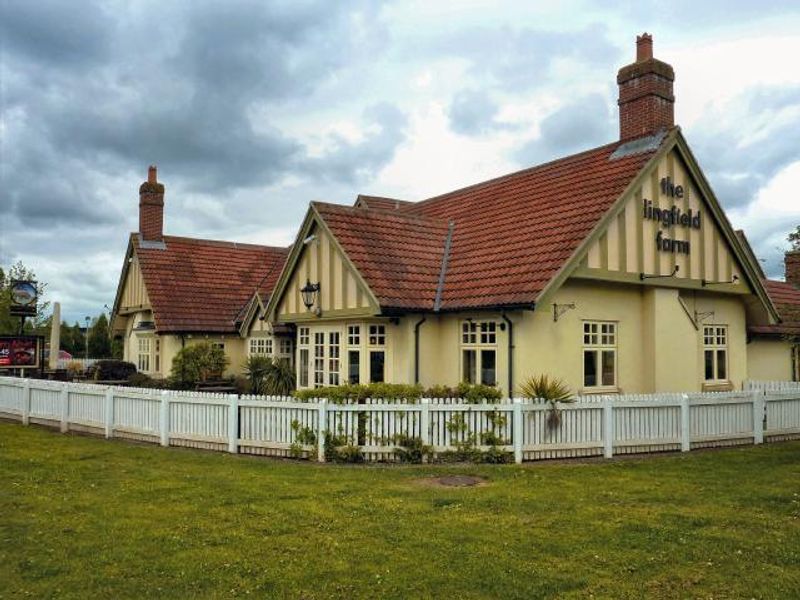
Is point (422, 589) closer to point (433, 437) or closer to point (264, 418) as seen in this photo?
point (433, 437)

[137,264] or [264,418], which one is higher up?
[137,264]

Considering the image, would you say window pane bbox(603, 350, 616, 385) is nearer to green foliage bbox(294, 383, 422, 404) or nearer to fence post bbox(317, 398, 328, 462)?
green foliage bbox(294, 383, 422, 404)

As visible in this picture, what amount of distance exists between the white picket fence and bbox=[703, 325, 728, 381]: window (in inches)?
139

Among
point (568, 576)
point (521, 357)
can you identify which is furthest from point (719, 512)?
point (521, 357)

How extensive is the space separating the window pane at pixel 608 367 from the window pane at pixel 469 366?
322 cm

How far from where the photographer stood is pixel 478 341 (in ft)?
55.3

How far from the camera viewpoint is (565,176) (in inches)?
774

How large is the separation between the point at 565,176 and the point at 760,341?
1080cm

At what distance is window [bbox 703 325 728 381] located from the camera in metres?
19.9

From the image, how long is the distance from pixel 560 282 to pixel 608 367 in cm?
329

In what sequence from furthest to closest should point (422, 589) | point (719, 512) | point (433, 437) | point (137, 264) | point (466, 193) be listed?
point (137, 264), point (466, 193), point (433, 437), point (719, 512), point (422, 589)

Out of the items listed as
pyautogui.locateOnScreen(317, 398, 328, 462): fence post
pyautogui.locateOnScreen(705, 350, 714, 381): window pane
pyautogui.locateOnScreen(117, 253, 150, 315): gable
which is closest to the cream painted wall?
pyautogui.locateOnScreen(705, 350, 714, 381): window pane

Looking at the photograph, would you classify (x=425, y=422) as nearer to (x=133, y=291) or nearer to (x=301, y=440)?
(x=301, y=440)

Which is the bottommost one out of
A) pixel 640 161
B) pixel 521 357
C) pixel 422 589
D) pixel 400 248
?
pixel 422 589
